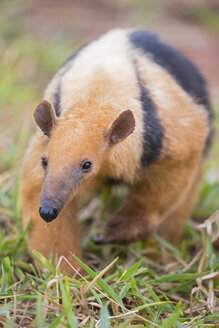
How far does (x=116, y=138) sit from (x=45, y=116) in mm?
519

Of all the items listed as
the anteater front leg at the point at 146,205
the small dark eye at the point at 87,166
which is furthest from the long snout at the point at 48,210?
the anteater front leg at the point at 146,205

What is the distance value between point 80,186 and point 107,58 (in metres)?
1.28

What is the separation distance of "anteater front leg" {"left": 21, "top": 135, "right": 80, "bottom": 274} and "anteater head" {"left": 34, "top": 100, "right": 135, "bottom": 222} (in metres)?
0.51

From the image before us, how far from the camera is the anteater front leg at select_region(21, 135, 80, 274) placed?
4.09 metres

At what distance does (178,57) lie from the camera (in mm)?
5215

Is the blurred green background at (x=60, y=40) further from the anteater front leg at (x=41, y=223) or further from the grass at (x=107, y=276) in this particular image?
the anteater front leg at (x=41, y=223)

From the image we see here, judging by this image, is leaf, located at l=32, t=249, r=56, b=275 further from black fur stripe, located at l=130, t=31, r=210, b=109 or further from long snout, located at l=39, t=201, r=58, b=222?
black fur stripe, located at l=130, t=31, r=210, b=109

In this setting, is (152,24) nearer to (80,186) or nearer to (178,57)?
(178,57)

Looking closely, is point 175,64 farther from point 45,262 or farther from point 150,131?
point 45,262

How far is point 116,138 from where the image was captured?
3.64 m

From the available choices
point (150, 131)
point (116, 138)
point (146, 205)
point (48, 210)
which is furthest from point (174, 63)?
point (48, 210)

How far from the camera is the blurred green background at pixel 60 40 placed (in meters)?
6.62

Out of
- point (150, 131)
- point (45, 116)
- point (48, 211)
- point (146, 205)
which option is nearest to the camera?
point (48, 211)

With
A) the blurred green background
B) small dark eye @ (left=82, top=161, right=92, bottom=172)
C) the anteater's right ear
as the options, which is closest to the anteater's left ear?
small dark eye @ (left=82, top=161, right=92, bottom=172)
